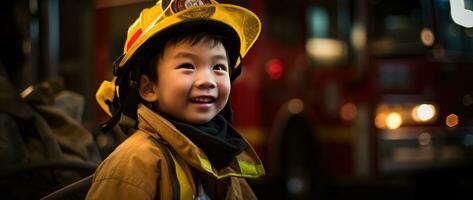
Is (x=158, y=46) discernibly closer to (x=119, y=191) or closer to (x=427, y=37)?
(x=119, y=191)

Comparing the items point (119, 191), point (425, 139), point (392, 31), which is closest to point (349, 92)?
point (392, 31)

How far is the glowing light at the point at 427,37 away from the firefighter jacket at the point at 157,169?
540 centimetres

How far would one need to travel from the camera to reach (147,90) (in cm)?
225

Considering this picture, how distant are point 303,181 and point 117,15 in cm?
262

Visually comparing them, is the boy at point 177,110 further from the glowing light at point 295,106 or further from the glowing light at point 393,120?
the glowing light at point 295,106

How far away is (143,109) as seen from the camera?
2195 mm

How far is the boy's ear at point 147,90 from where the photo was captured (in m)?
2.22

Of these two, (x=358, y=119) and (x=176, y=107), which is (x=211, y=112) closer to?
(x=176, y=107)

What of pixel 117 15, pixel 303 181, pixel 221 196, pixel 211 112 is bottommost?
pixel 303 181

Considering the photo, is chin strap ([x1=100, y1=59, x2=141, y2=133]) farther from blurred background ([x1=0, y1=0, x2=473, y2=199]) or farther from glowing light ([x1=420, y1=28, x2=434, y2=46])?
glowing light ([x1=420, y1=28, x2=434, y2=46])

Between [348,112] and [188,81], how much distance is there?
5683 millimetres

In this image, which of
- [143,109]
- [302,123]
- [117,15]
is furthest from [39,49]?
[143,109]

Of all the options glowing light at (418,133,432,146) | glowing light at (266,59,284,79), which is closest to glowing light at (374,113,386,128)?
glowing light at (418,133,432,146)

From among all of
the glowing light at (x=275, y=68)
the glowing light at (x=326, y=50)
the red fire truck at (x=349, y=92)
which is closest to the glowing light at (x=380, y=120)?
the red fire truck at (x=349, y=92)
